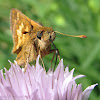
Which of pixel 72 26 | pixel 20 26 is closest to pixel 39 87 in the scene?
pixel 20 26

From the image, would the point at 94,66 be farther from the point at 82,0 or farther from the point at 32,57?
the point at 32,57

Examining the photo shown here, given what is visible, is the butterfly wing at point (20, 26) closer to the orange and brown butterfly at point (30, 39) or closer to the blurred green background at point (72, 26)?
the orange and brown butterfly at point (30, 39)

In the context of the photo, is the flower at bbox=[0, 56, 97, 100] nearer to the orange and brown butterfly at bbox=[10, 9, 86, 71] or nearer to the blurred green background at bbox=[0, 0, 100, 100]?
the orange and brown butterfly at bbox=[10, 9, 86, 71]

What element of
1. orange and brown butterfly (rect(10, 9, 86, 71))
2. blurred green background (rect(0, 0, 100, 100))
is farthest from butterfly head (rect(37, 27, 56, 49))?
blurred green background (rect(0, 0, 100, 100))

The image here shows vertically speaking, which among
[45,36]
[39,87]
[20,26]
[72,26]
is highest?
[72,26]

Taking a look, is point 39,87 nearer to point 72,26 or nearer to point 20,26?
point 20,26

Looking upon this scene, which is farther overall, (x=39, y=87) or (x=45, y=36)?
(x=45, y=36)

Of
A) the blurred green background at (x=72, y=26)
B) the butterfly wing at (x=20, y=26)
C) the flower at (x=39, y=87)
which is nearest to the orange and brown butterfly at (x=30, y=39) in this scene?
the butterfly wing at (x=20, y=26)
